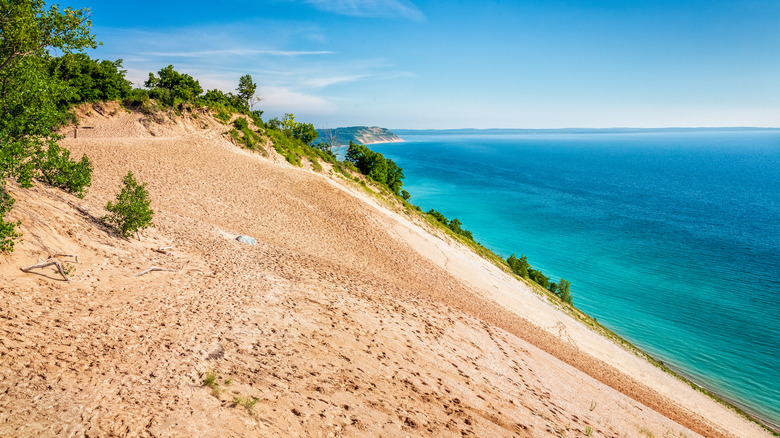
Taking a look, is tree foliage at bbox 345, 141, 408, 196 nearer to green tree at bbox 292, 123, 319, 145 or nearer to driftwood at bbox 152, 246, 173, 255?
green tree at bbox 292, 123, 319, 145

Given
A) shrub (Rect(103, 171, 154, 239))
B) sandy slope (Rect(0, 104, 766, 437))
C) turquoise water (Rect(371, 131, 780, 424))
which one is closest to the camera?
sandy slope (Rect(0, 104, 766, 437))

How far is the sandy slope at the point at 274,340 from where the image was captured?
6875 mm

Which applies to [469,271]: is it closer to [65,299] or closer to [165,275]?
[165,275]

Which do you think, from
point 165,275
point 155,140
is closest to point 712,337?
point 165,275

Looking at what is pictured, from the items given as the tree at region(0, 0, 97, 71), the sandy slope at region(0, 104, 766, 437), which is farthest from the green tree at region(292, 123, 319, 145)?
the tree at region(0, 0, 97, 71)

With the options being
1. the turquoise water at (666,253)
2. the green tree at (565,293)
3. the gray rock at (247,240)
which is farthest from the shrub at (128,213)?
the turquoise water at (666,253)

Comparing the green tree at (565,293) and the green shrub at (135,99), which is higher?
the green shrub at (135,99)

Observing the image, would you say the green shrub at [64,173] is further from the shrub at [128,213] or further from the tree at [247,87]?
the tree at [247,87]

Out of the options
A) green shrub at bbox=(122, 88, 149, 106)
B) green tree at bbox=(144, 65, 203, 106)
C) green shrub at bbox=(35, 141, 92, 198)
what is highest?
green tree at bbox=(144, 65, 203, 106)

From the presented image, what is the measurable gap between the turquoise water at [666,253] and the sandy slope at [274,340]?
11037 millimetres

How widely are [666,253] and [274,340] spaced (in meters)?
59.7

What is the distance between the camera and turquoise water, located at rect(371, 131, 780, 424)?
2953 cm

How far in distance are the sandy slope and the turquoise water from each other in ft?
36.2

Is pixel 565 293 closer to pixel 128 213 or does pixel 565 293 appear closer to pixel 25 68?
pixel 128 213
